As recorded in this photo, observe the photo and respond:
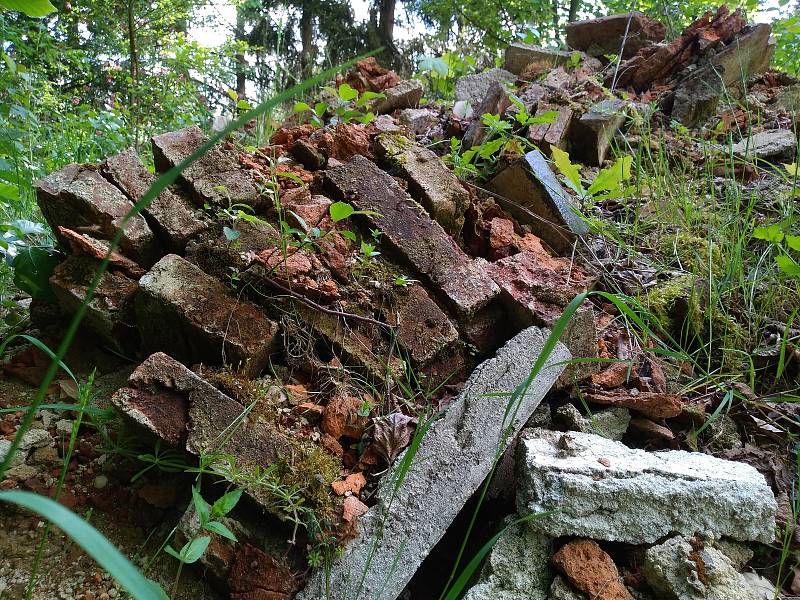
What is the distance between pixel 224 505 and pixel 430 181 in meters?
1.61

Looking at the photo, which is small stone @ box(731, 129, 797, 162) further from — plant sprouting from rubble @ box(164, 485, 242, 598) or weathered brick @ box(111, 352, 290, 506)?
plant sprouting from rubble @ box(164, 485, 242, 598)

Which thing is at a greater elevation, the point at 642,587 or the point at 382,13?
the point at 382,13

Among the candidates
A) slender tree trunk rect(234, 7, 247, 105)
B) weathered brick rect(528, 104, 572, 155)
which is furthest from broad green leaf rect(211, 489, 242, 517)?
slender tree trunk rect(234, 7, 247, 105)

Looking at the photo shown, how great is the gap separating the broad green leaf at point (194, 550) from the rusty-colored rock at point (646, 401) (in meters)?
1.42

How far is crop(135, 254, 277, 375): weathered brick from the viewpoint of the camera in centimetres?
175

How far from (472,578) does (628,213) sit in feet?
7.09

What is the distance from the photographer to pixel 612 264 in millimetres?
2592

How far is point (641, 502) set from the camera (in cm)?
158

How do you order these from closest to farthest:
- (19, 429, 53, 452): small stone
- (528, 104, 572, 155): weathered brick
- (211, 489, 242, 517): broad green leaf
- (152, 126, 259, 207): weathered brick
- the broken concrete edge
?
1. (211, 489, 242, 517): broad green leaf
2. the broken concrete edge
3. (19, 429, 53, 452): small stone
4. (152, 126, 259, 207): weathered brick
5. (528, 104, 572, 155): weathered brick

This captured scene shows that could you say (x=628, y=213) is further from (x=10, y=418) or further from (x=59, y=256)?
(x=10, y=418)

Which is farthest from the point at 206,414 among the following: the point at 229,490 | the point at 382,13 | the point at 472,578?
the point at 382,13

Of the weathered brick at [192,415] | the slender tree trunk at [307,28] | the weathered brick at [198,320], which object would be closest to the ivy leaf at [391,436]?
the weathered brick at [192,415]

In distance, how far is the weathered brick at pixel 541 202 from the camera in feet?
8.61

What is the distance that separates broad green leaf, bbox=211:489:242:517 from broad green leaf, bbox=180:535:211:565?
0.06 metres
